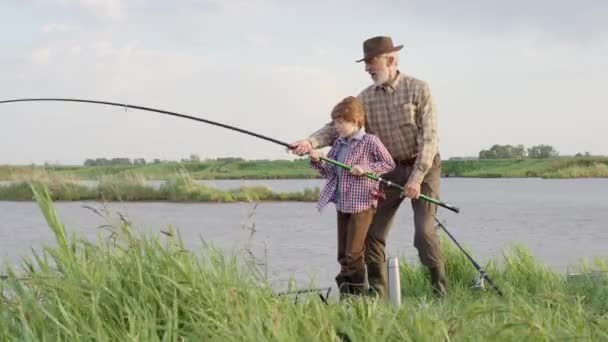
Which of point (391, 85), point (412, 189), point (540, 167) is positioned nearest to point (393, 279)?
point (412, 189)

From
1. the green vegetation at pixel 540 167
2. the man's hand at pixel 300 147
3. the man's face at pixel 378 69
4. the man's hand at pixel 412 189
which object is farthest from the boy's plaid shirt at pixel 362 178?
the green vegetation at pixel 540 167

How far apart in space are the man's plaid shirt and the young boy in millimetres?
191

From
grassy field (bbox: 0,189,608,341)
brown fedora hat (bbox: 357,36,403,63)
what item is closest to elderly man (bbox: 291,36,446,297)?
brown fedora hat (bbox: 357,36,403,63)

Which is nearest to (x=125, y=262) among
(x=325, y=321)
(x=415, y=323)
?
(x=325, y=321)

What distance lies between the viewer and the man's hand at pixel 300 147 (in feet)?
15.6

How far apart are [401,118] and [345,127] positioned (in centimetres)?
40

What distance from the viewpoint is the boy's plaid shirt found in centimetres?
483

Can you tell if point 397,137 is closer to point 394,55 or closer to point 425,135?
point 425,135

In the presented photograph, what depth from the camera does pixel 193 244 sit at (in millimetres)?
13109

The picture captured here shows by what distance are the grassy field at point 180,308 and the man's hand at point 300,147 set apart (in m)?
1.12

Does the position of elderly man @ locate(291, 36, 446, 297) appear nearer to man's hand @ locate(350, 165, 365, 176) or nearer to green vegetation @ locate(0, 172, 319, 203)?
man's hand @ locate(350, 165, 365, 176)

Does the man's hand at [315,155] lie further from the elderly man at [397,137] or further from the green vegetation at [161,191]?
the green vegetation at [161,191]

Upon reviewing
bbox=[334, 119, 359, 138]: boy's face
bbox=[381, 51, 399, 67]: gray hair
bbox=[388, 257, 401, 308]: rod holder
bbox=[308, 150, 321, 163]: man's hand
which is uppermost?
bbox=[381, 51, 399, 67]: gray hair

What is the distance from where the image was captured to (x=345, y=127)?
4.84 m
